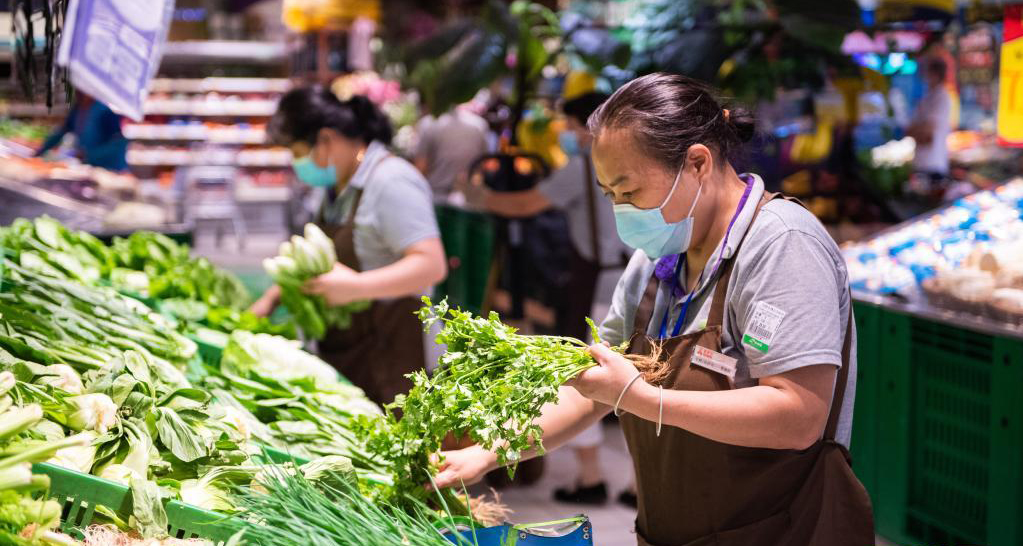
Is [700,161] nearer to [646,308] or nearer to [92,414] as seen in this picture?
[646,308]

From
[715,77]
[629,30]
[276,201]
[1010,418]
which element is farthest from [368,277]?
[276,201]

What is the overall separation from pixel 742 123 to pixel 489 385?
2.47ft

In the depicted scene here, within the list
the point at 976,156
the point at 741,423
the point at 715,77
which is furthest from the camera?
the point at 976,156

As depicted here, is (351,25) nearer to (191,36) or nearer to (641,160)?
(191,36)

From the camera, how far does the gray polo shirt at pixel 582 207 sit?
5387mm

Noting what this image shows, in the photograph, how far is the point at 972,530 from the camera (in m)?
3.54

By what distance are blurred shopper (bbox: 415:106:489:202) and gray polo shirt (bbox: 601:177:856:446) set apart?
7.00 m

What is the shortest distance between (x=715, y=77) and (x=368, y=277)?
102 inches

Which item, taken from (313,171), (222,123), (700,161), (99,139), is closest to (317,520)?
(700,161)

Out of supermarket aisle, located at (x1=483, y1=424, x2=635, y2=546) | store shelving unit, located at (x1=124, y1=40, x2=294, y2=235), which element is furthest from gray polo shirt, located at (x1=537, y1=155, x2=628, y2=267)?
store shelving unit, located at (x1=124, y1=40, x2=294, y2=235)

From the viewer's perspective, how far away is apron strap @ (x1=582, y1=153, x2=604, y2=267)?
536 centimetres

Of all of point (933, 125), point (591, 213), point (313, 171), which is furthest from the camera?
point (933, 125)

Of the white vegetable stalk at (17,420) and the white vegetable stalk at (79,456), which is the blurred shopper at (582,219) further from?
the white vegetable stalk at (17,420)

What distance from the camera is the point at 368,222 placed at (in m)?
3.68
